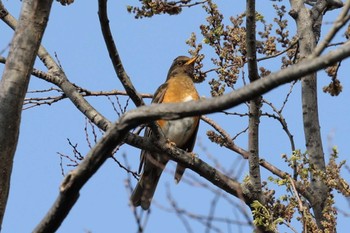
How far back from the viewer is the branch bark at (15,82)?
3.74 meters

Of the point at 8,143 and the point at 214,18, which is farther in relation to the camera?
the point at 214,18

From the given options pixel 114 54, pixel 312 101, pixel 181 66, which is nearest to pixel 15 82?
pixel 114 54

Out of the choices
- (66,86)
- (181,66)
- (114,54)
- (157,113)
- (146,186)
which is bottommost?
(157,113)

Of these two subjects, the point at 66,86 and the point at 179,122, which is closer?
the point at 66,86

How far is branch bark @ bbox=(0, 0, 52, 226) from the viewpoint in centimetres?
374

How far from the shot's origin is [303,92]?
638 centimetres

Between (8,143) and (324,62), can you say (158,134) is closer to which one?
(8,143)

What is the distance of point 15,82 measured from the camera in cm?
377

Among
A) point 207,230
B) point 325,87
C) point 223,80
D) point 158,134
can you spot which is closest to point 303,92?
point 325,87

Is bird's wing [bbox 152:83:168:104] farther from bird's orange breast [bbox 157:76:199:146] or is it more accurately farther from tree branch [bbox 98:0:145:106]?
tree branch [bbox 98:0:145:106]

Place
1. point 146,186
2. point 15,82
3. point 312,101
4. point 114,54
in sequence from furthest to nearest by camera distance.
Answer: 1. point 146,186
2. point 312,101
3. point 114,54
4. point 15,82

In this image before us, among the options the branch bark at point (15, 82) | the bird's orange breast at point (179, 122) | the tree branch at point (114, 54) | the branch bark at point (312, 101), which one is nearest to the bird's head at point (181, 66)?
the bird's orange breast at point (179, 122)

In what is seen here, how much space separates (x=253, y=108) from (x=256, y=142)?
26 cm

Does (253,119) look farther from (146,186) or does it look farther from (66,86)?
(146,186)
